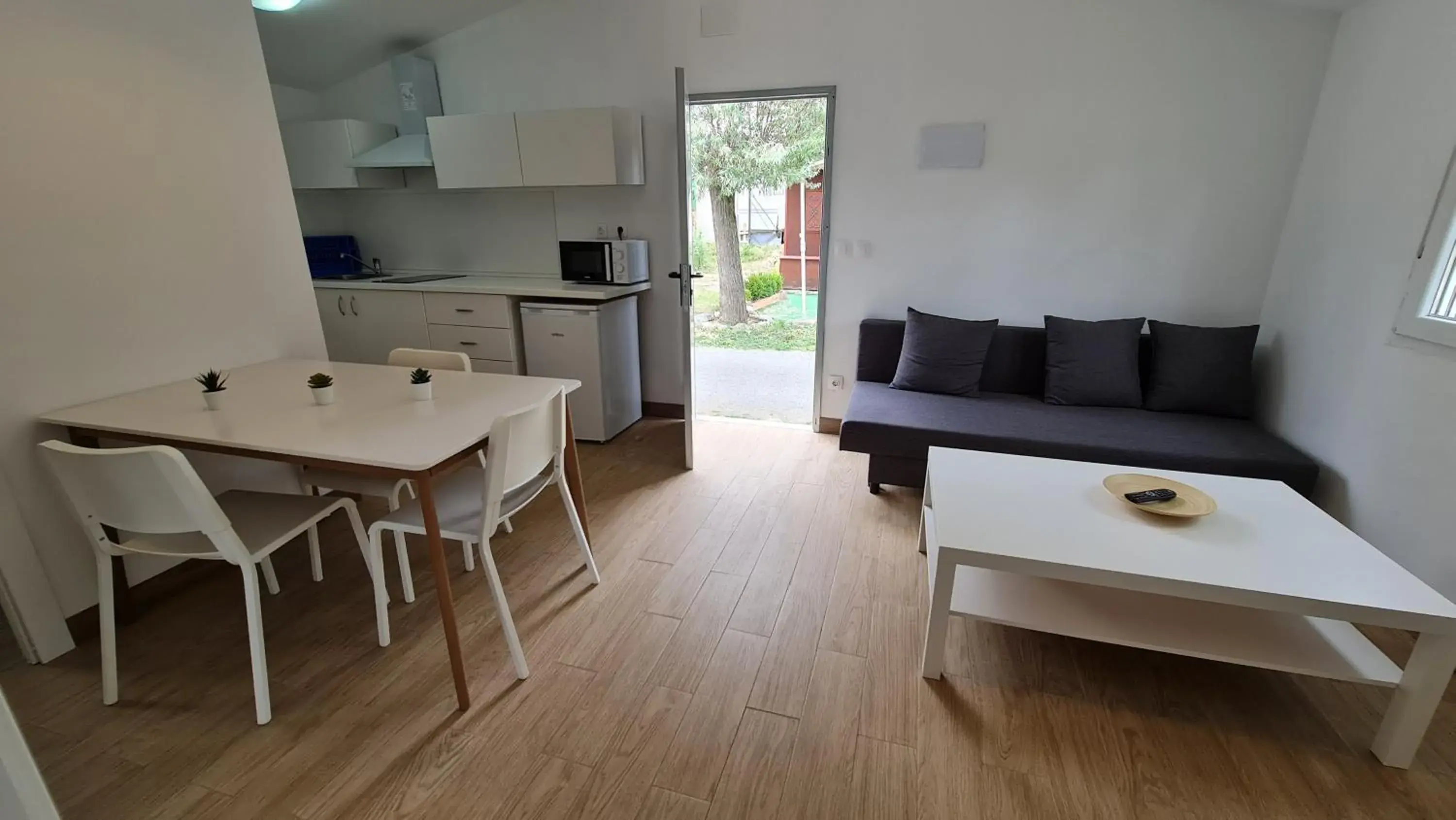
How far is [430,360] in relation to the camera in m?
2.43

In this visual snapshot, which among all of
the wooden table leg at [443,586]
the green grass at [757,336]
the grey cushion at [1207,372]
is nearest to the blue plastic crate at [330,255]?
the green grass at [757,336]

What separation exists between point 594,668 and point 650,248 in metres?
2.72

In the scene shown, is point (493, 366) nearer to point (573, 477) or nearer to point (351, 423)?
point (573, 477)

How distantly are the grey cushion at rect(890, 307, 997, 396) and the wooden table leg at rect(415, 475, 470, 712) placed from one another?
2.37 meters

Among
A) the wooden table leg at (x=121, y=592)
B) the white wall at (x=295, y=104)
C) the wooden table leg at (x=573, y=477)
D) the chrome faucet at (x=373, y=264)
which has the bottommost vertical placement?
the wooden table leg at (x=121, y=592)

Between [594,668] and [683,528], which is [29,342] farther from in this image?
[683,528]

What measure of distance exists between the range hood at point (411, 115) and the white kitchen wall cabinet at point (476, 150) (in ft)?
0.37

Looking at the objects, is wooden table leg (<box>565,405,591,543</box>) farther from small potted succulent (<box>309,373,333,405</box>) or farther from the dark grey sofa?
the dark grey sofa

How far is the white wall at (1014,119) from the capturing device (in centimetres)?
281

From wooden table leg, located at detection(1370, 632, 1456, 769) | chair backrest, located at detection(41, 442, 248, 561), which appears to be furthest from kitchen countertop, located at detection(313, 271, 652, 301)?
wooden table leg, located at detection(1370, 632, 1456, 769)

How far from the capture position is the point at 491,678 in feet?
5.81

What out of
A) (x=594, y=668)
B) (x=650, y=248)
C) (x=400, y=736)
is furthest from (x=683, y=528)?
(x=650, y=248)

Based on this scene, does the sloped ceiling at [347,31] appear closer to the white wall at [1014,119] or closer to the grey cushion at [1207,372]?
the white wall at [1014,119]

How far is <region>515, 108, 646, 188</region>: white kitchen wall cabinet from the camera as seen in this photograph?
338cm
